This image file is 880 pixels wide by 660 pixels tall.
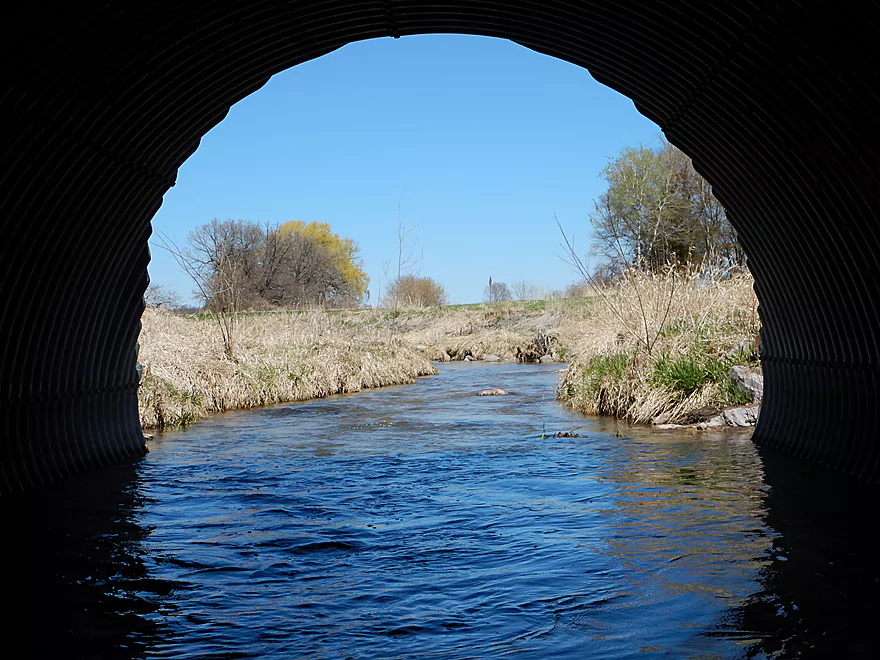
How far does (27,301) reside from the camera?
332 inches

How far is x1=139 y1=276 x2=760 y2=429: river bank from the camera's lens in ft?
49.0

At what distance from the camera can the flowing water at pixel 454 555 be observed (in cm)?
504

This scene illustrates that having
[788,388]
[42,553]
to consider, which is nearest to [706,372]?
[788,388]

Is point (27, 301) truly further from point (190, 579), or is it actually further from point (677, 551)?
point (677, 551)

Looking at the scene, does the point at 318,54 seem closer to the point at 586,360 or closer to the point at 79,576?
the point at 79,576

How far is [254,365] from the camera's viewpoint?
65.6 feet

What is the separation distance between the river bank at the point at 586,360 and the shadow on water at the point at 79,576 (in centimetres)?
702

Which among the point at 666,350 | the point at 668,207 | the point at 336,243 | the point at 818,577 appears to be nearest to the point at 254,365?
the point at 666,350

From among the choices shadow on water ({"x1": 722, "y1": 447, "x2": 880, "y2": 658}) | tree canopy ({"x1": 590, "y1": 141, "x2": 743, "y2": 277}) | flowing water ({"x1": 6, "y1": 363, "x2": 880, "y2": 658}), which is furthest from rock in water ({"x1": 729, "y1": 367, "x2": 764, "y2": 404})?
tree canopy ({"x1": 590, "y1": 141, "x2": 743, "y2": 277})

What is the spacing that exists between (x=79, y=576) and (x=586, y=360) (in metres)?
13.3

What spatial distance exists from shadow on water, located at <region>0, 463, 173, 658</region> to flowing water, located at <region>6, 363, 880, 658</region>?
2 centimetres

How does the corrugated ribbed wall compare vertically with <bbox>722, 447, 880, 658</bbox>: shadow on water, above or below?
above

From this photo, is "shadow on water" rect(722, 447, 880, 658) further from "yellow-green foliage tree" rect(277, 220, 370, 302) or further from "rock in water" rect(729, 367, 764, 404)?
"yellow-green foliage tree" rect(277, 220, 370, 302)

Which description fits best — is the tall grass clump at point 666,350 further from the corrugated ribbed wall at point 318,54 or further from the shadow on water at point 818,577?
the shadow on water at point 818,577
